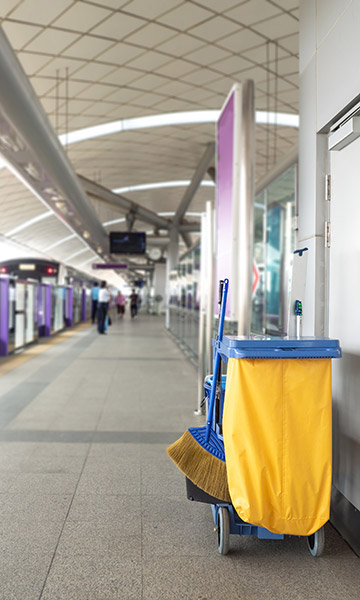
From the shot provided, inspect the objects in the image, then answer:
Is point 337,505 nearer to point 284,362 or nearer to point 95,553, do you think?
point 284,362

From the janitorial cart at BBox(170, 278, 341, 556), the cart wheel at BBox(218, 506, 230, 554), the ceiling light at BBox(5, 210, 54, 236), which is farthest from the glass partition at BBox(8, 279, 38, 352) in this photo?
the ceiling light at BBox(5, 210, 54, 236)

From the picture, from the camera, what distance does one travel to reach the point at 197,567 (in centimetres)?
225

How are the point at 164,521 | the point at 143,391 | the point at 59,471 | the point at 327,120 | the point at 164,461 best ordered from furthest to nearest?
1. the point at 143,391
2. the point at 164,461
3. the point at 59,471
4. the point at 327,120
5. the point at 164,521

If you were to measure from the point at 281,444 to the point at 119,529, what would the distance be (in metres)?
1.00

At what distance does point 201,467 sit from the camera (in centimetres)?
254

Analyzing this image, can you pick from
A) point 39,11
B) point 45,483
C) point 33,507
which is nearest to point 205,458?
point 33,507

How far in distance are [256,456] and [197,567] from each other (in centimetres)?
56

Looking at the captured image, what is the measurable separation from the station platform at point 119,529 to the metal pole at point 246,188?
143cm

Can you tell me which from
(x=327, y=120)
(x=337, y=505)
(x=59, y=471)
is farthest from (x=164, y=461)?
(x=327, y=120)

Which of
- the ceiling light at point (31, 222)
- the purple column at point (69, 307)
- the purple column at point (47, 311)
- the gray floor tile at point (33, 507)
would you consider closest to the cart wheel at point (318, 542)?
the gray floor tile at point (33, 507)

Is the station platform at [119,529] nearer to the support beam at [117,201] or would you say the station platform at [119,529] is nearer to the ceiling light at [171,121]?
the ceiling light at [171,121]

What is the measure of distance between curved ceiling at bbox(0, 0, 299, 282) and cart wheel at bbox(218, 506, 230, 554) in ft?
15.5

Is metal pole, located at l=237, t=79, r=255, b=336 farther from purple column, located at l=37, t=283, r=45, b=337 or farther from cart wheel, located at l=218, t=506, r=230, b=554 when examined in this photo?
purple column, located at l=37, t=283, r=45, b=337

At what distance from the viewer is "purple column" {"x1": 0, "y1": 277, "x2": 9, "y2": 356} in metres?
9.17
